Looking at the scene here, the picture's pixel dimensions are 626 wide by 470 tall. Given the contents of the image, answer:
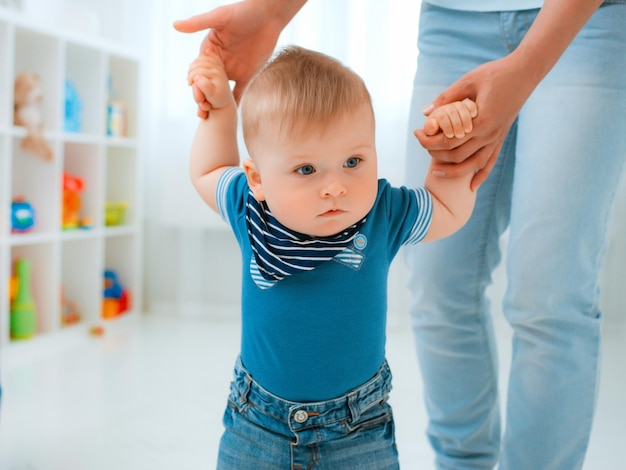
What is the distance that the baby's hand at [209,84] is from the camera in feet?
3.08

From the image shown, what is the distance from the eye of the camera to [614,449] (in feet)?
4.94

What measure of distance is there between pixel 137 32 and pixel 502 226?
2289 millimetres

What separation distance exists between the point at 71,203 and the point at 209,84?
1.79 meters

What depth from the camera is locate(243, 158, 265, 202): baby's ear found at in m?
0.84

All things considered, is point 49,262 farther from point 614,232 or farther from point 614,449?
point 614,232

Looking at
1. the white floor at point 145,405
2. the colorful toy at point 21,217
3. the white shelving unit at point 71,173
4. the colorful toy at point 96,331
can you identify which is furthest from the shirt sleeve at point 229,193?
the colorful toy at point 96,331

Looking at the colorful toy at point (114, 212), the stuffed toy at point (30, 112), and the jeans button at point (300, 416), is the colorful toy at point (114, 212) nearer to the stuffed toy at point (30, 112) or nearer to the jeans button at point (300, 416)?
the stuffed toy at point (30, 112)

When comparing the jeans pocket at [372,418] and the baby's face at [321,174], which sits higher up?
the baby's face at [321,174]

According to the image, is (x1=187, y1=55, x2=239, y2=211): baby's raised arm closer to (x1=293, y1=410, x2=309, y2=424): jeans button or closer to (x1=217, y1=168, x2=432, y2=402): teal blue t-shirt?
(x1=217, y1=168, x2=432, y2=402): teal blue t-shirt

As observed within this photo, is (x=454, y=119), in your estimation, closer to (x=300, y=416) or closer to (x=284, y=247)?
(x=284, y=247)

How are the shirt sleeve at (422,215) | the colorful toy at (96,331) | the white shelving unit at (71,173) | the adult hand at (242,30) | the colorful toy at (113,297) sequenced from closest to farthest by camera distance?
the shirt sleeve at (422,215)
the adult hand at (242,30)
the white shelving unit at (71,173)
the colorful toy at (96,331)
the colorful toy at (113,297)

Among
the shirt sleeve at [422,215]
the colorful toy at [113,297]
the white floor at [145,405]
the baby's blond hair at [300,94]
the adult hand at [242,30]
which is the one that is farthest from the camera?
the colorful toy at [113,297]

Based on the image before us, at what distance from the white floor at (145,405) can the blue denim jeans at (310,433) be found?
574 millimetres

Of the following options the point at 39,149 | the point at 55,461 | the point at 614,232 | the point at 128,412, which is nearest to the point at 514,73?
the point at 55,461
